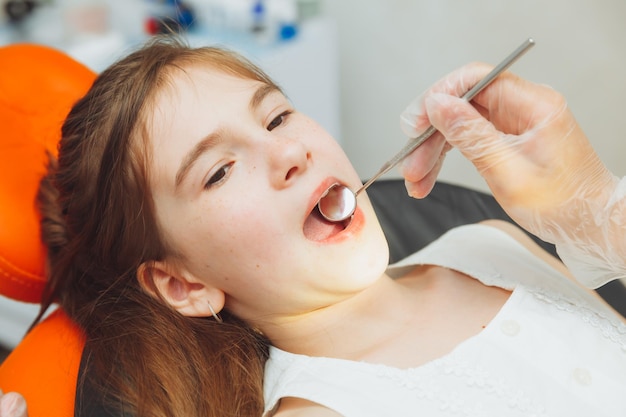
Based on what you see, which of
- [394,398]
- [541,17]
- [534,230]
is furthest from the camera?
[541,17]

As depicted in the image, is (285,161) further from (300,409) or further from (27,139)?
(27,139)

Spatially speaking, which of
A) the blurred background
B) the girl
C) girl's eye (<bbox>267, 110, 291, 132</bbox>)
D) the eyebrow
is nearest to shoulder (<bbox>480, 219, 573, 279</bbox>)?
the girl

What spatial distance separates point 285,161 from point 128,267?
34 centimetres

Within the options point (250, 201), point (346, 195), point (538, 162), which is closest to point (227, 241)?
point (250, 201)

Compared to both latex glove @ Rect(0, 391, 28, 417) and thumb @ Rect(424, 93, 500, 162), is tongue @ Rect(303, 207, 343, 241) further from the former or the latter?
latex glove @ Rect(0, 391, 28, 417)

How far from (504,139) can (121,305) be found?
669mm

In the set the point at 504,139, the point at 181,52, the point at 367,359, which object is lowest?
the point at 367,359

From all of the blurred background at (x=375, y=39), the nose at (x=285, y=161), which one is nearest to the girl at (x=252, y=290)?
the nose at (x=285, y=161)

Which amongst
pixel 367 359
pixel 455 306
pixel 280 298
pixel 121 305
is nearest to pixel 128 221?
pixel 121 305

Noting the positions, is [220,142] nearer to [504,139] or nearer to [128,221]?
[128,221]

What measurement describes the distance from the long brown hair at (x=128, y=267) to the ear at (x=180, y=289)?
1cm

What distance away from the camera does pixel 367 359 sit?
100 cm

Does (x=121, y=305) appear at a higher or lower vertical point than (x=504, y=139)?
lower

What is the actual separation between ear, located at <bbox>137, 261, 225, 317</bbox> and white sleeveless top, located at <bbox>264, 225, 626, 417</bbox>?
155mm
